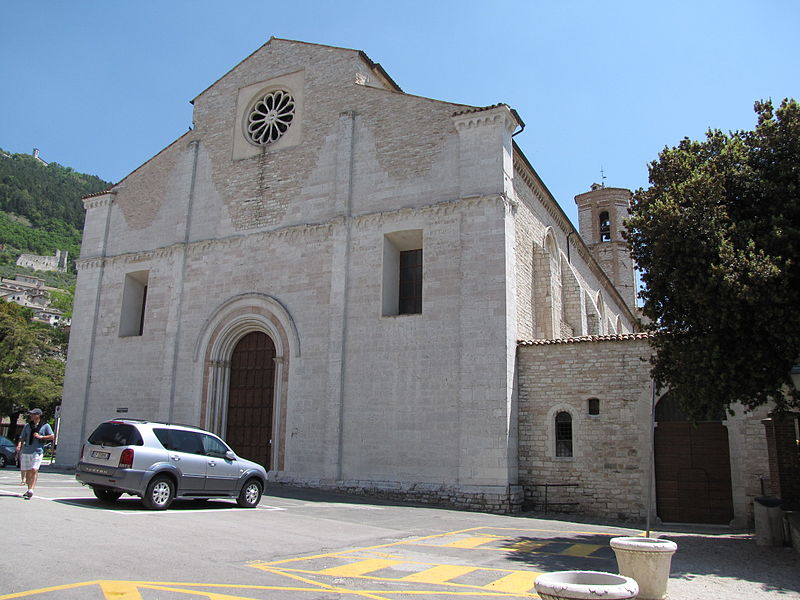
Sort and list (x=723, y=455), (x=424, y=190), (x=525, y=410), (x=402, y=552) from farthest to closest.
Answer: (x=424, y=190), (x=525, y=410), (x=723, y=455), (x=402, y=552)

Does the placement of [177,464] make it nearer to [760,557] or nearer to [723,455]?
[760,557]

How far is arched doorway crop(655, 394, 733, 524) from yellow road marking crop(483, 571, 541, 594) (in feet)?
31.5

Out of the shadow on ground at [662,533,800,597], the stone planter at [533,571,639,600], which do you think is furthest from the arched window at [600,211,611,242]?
the stone planter at [533,571,639,600]

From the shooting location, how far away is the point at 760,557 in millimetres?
9867

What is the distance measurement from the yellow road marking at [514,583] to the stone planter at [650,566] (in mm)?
1120

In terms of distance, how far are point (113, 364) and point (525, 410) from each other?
14829mm

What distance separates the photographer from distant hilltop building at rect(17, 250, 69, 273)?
148375 millimetres

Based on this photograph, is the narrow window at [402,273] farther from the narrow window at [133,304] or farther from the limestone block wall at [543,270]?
the narrow window at [133,304]

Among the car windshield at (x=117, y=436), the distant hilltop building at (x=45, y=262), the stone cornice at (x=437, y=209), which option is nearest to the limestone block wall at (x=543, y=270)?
the stone cornice at (x=437, y=209)

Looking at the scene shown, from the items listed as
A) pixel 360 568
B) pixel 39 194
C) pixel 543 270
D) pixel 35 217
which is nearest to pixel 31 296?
pixel 35 217

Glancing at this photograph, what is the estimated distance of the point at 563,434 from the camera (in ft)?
54.5

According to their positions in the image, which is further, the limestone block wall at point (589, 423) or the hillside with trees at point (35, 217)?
the hillside with trees at point (35, 217)

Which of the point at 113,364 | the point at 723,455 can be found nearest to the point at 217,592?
the point at 723,455

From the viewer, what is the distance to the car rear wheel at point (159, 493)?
36.2ft
